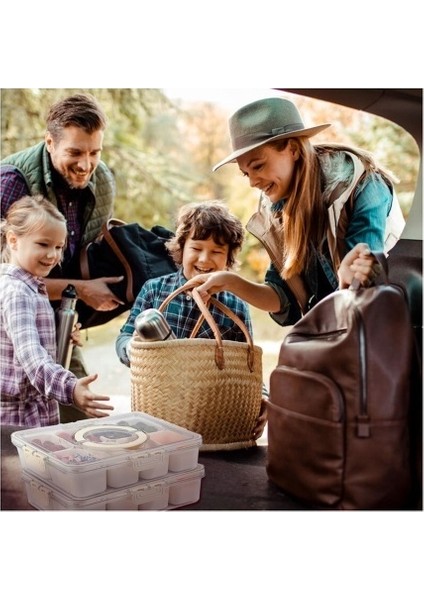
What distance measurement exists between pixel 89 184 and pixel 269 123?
527 mm

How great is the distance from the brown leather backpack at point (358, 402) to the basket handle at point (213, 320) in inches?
11.6

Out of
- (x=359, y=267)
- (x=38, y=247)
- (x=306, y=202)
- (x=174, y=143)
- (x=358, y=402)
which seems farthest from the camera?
(x=174, y=143)

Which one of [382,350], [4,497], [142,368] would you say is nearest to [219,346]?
[142,368]

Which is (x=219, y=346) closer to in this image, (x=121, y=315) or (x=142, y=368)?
(x=142, y=368)

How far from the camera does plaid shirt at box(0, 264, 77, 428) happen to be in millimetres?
1859

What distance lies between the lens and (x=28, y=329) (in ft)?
6.13

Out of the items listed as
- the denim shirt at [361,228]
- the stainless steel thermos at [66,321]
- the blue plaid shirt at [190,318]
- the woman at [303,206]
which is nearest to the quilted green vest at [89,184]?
the stainless steel thermos at [66,321]

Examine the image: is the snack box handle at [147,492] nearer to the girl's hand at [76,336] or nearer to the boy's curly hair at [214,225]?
the girl's hand at [76,336]

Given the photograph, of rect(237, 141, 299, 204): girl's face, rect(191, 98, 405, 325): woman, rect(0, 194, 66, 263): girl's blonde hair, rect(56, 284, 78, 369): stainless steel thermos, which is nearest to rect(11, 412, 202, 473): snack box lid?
rect(56, 284, 78, 369): stainless steel thermos

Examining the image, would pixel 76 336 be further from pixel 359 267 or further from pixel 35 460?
pixel 359 267

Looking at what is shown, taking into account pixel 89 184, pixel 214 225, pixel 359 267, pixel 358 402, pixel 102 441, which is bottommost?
pixel 102 441

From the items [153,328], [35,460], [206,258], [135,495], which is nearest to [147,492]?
[135,495]

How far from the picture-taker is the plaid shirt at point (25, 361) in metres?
1.86

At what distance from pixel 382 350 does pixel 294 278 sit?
0.43m
